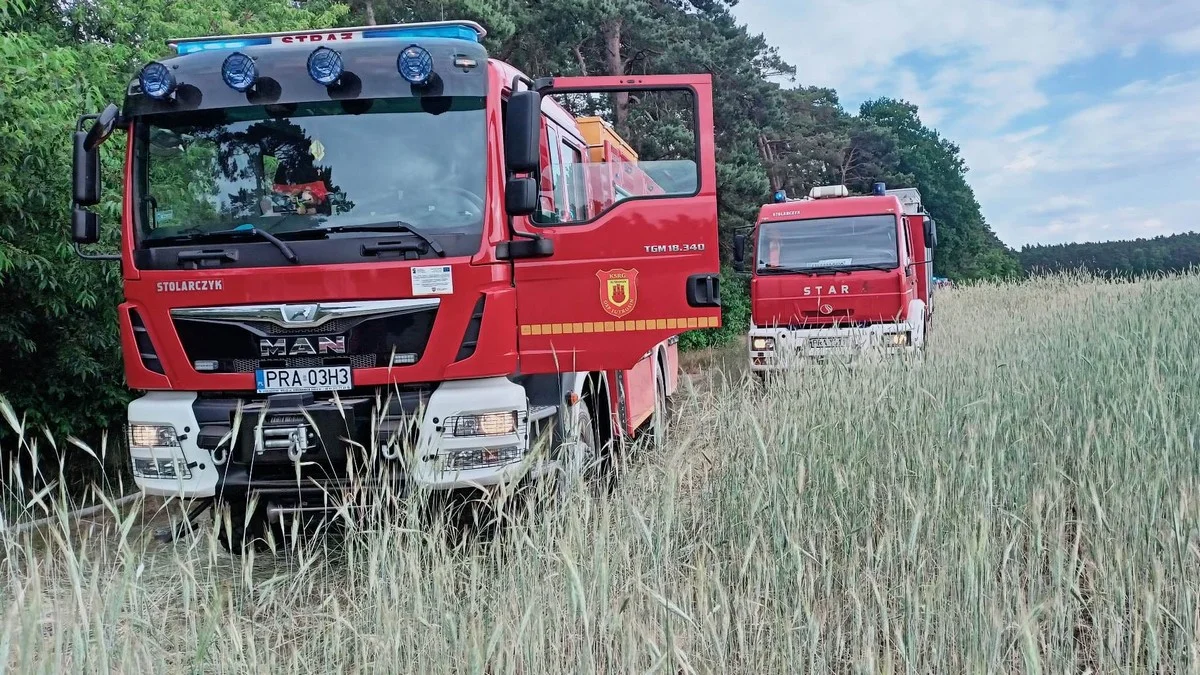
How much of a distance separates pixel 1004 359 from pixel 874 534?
2600 mm

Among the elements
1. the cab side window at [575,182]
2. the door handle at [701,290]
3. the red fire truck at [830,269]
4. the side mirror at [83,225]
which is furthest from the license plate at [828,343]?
the side mirror at [83,225]

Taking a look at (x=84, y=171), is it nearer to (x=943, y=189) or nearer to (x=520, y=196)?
(x=520, y=196)

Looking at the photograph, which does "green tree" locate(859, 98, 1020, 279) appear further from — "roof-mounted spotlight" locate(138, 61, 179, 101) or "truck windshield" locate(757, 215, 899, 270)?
"roof-mounted spotlight" locate(138, 61, 179, 101)

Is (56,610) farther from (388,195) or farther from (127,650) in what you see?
(388,195)

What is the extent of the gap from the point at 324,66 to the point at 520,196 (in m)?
1.20

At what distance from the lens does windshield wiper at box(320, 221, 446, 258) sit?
4.41 m

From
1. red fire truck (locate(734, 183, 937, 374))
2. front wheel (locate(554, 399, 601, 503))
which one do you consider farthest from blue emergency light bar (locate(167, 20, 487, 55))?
red fire truck (locate(734, 183, 937, 374))

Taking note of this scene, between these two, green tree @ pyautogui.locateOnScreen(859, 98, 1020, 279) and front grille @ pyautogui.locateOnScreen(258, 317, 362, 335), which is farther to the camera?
green tree @ pyautogui.locateOnScreen(859, 98, 1020, 279)

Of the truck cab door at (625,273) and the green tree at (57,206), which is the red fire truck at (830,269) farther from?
the green tree at (57,206)

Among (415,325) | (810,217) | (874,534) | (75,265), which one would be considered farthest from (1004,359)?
(75,265)

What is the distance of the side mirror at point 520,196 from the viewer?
4516mm

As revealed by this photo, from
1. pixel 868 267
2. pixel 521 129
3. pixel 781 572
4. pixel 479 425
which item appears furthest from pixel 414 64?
pixel 868 267

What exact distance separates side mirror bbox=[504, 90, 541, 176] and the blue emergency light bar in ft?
2.65

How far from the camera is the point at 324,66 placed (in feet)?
14.7
